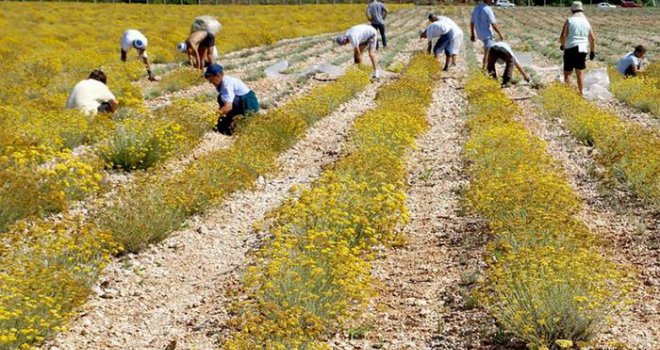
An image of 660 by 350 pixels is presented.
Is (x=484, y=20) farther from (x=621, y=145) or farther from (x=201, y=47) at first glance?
(x=621, y=145)

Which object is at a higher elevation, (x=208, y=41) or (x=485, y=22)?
(x=485, y=22)

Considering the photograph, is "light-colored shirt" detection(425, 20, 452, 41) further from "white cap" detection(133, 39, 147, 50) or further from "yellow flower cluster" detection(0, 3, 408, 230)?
"white cap" detection(133, 39, 147, 50)

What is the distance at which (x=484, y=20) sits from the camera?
15.9 meters

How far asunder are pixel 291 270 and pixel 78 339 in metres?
1.37

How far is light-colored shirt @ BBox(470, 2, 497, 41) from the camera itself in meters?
15.8

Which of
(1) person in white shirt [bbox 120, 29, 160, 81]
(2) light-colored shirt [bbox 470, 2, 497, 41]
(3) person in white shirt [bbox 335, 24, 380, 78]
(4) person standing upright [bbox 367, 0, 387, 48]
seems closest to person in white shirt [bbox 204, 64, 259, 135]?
(3) person in white shirt [bbox 335, 24, 380, 78]

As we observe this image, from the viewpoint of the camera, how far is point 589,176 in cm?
838

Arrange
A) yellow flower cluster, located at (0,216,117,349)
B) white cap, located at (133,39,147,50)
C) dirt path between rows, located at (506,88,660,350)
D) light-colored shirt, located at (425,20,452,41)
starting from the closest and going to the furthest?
yellow flower cluster, located at (0,216,117,349) < dirt path between rows, located at (506,88,660,350) < white cap, located at (133,39,147,50) < light-colored shirt, located at (425,20,452,41)

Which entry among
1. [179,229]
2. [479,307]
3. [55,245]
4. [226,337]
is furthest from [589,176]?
[55,245]

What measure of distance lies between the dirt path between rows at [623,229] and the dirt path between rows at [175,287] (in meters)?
2.58

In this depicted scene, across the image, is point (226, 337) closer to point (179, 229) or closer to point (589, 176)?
point (179, 229)

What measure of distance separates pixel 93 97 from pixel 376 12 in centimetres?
1194

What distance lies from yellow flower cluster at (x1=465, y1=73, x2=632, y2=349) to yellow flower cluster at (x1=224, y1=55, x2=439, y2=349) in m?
0.79

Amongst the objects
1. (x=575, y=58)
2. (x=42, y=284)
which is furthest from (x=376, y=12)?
(x=42, y=284)
